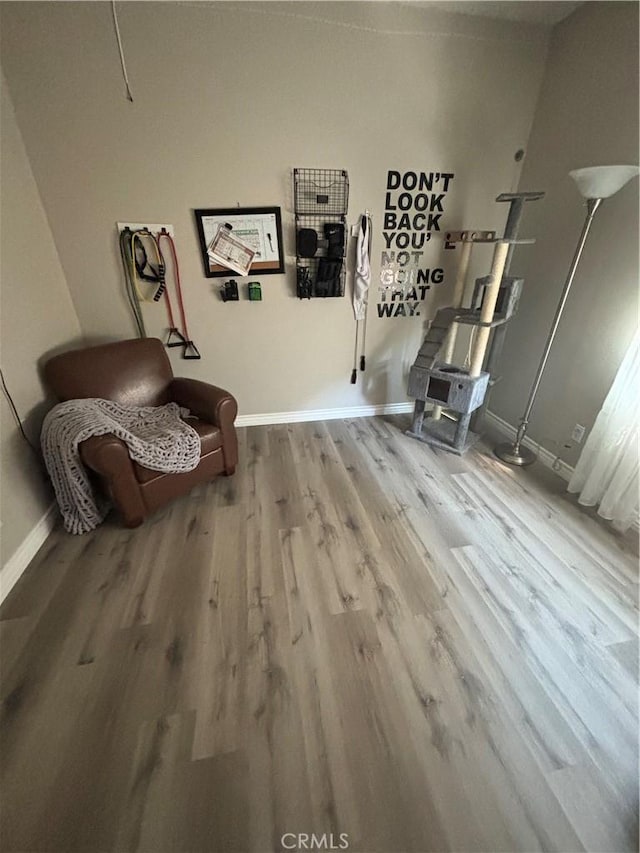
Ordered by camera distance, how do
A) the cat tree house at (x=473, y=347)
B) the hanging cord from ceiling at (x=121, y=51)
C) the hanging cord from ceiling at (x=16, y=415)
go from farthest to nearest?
the cat tree house at (x=473, y=347) → the hanging cord from ceiling at (x=121, y=51) → the hanging cord from ceiling at (x=16, y=415)

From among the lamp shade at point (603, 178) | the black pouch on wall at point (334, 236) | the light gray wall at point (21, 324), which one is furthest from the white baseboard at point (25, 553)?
the lamp shade at point (603, 178)

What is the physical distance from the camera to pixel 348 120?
6.98ft

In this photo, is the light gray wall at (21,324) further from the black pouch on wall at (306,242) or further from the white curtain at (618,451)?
the white curtain at (618,451)

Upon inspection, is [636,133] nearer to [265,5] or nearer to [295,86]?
[295,86]

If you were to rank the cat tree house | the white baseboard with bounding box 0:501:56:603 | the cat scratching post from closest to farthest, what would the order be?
the white baseboard with bounding box 0:501:56:603
the cat tree house
the cat scratching post

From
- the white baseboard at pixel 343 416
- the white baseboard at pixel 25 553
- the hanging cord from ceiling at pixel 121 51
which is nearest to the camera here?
the white baseboard at pixel 25 553

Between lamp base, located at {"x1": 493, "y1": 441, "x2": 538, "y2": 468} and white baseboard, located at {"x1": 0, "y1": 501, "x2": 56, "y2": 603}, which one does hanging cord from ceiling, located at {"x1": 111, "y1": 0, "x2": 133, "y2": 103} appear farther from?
lamp base, located at {"x1": 493, "y1": 441, "x2": 538, "y2": 468}

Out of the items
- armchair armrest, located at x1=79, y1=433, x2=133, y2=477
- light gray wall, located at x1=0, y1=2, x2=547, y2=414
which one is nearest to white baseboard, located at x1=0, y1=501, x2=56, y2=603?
armchair armrest, located at x1=79, y1=433, x2=133, y2=477

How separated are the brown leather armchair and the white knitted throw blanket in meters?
0.06

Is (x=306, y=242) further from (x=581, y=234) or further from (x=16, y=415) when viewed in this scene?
(x=16, y=415)

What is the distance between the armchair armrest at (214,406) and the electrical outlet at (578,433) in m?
2.15

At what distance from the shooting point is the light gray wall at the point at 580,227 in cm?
180

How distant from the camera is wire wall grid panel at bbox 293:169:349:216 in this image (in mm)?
2217

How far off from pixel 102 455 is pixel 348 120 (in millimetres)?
2406
